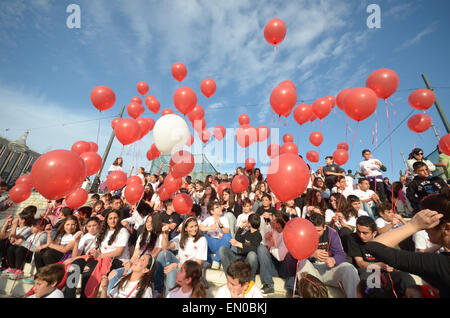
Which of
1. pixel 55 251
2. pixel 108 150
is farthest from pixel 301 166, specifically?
pixel 108 150

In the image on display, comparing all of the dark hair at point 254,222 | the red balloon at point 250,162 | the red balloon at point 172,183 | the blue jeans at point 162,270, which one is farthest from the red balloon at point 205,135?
the blue jeans at point 162,270

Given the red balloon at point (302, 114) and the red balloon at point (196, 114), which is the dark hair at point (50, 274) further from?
the red balloon at point (302, 114)

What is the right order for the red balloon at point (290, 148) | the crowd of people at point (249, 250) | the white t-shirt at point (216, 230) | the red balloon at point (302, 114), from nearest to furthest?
the crowd of people at point (249, 250), the white t-shirt at point (216, 230), the red balloon at point (290, 148), the red balloon at point (302, 114)

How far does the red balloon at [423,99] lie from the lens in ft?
13.4

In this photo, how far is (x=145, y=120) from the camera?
485cm

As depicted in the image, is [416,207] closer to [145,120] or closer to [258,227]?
[258,227]

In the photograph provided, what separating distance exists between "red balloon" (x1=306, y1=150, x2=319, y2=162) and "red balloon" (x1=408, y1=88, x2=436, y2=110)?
2303 millimetres

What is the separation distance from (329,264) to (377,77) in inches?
119

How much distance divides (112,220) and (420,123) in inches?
253

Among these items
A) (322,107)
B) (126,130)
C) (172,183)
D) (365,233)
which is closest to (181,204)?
(172,183)

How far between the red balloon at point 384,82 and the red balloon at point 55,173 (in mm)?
4605

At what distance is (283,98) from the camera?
12.1 feet

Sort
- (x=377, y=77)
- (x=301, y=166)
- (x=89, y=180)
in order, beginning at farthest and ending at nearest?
(x=89, y=180)
(x=377, y=77)
(x=301, y=166)
